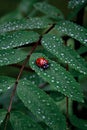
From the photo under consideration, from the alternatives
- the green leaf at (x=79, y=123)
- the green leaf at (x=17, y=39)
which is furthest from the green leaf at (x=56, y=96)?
the green leaf at (x=17, y=39)

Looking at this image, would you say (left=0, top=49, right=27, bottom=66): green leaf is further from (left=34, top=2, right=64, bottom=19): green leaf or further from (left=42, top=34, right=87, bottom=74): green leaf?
(left=34, top=2, right=64, bottom=19): green leaf

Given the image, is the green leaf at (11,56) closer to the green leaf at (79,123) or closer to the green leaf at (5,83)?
the green leaf at (5,83)

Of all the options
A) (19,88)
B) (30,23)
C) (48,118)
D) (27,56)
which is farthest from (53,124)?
(30,23)

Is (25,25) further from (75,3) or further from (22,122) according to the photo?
(22,122)

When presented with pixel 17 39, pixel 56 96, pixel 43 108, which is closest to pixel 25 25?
pixel 17 39

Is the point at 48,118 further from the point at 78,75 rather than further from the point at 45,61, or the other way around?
the point at 78,75

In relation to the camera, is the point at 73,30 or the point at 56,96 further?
the point at 56,96

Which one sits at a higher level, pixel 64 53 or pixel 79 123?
pixel 64 53
